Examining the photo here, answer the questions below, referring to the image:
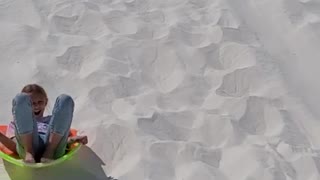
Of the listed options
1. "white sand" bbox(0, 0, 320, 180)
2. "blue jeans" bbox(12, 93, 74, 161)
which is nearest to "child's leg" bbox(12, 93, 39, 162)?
"blue jeans" bbox(12, 93, 74, 161)

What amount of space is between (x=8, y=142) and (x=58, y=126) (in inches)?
10.0

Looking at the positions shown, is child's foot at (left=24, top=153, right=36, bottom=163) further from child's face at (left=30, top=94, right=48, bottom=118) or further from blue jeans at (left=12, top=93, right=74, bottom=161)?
child's face at (left=30, top=94, right=48, bottom=118)

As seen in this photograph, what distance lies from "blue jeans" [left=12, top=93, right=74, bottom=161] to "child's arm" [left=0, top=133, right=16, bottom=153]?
0.05 metres

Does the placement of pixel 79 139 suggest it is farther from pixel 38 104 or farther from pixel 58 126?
pixel 38 104

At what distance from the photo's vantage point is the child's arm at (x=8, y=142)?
305cm

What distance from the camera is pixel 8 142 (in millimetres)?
3062

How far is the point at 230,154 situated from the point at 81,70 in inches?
43.8

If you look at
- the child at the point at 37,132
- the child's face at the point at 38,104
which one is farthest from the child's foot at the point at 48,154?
the child's face at the point at 38,104

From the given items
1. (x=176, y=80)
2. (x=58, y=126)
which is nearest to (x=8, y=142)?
(x=58, y=126)

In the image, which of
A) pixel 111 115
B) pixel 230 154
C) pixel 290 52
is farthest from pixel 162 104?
pixel 290 52

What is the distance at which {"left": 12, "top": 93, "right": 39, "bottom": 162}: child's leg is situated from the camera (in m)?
2.96

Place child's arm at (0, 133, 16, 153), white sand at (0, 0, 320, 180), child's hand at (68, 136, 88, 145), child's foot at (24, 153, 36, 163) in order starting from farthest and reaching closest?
white sand at (0, 0, 320, 180)
child's hand at (68, 136, 88, 145)
child's arm at (0, 133, 16, 153)
child's foot at (24, 153, 36, 163)

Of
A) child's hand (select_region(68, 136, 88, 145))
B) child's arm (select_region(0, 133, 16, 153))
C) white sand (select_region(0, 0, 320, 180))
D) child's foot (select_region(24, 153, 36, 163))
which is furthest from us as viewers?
white sand (select_region(0, 0, 320, 180))

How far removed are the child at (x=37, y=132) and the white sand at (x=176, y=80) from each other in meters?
0.10
